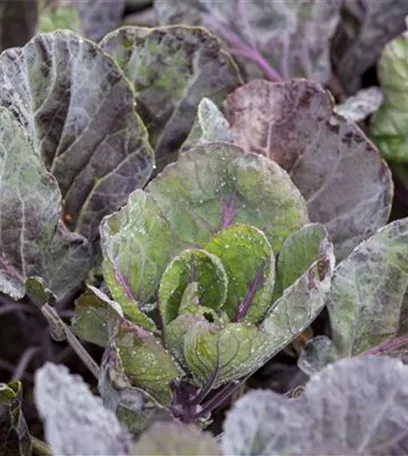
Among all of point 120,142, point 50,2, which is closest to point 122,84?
point 120,142

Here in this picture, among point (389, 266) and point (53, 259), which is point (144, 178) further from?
point (389, 266)

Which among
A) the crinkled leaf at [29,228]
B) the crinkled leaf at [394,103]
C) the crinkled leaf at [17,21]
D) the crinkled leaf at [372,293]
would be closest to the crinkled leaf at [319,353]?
the crinkled leaf at [372,293]

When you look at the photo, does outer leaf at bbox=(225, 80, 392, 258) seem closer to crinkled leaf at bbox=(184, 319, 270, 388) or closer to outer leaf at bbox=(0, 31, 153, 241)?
outer leaf at bbox=(0, 31, 153, 241)

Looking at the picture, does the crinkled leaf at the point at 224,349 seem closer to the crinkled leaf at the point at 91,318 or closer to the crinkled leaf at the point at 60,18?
the crinkled leaf at the point at 91,318

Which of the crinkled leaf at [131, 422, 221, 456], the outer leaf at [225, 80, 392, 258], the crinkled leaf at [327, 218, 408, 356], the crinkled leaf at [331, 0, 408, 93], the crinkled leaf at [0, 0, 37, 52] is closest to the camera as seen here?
the crinkled leaf at [131, 422, 221, 456]

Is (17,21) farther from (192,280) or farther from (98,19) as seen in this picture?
(192,280)

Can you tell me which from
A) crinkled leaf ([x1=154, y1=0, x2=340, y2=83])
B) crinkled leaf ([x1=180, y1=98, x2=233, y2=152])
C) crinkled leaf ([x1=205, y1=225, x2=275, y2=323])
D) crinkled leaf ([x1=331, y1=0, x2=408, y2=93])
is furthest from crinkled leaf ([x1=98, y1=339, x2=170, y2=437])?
crinkled leaf ([x1=331, y1=0, x2=408, y2=93])
